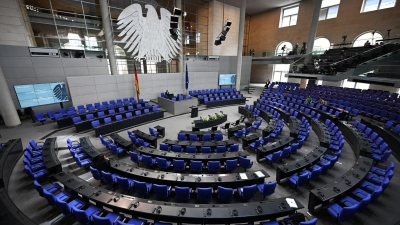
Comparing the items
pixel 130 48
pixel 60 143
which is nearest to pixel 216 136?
pixel 60 143

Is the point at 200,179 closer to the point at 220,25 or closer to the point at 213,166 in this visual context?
the point at 213,166

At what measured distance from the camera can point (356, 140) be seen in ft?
28.3

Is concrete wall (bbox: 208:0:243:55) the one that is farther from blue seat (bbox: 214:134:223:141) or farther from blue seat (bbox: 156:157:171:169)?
blue seat (bbox: 156:157:171:169)

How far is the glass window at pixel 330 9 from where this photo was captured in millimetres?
22852

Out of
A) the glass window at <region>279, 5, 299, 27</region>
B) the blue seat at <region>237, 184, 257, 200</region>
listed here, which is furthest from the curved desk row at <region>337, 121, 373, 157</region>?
the glass window at <region>279, 5, 299, 27</region>

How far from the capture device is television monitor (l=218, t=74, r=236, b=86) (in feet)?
80.6

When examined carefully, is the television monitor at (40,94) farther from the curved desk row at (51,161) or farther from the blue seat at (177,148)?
the blue seat at (177,148)

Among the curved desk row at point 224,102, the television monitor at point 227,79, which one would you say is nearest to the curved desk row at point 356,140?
the curved desk row at point 224,102

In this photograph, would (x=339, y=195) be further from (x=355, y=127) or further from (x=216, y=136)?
(x=355, y=127)

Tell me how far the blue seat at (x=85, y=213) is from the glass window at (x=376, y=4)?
3078 centimetres

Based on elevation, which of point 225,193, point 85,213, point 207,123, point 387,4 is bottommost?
point 207,123

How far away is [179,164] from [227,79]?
19.8 m

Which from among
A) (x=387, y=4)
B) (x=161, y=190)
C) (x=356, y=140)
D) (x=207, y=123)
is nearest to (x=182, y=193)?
(x=161, y=190)

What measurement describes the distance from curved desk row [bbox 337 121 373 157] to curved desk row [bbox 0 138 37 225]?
11654mm
